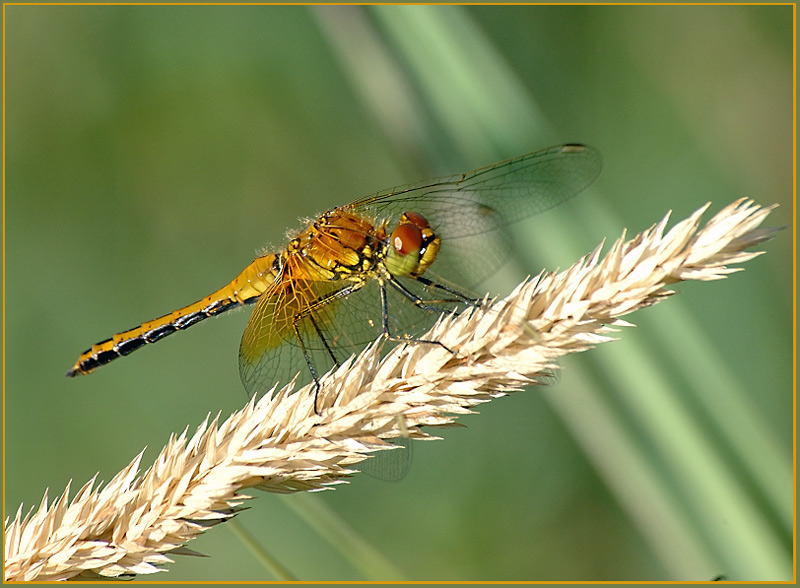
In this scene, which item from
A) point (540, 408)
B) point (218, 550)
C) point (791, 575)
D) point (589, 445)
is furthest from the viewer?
point (540, 408)

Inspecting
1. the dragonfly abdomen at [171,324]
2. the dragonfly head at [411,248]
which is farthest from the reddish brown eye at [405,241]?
the dragonfly abdomen at [171,324]

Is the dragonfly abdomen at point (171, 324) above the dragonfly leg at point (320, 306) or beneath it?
above

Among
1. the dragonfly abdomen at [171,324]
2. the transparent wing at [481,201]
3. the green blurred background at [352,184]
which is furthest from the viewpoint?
the green blurred background at [352,184]

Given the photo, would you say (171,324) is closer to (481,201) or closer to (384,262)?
(384,262)

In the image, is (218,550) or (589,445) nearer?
(589,445)

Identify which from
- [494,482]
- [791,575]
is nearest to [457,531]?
[494,482]

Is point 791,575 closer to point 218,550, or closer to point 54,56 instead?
point 218,550

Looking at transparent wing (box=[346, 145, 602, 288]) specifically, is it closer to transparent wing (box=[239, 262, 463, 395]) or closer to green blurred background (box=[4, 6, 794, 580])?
green blurred background (box=[4, 6, 794, 580])

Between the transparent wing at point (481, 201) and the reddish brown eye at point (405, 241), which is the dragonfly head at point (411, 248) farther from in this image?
the transparent wing at point (481, 201)
